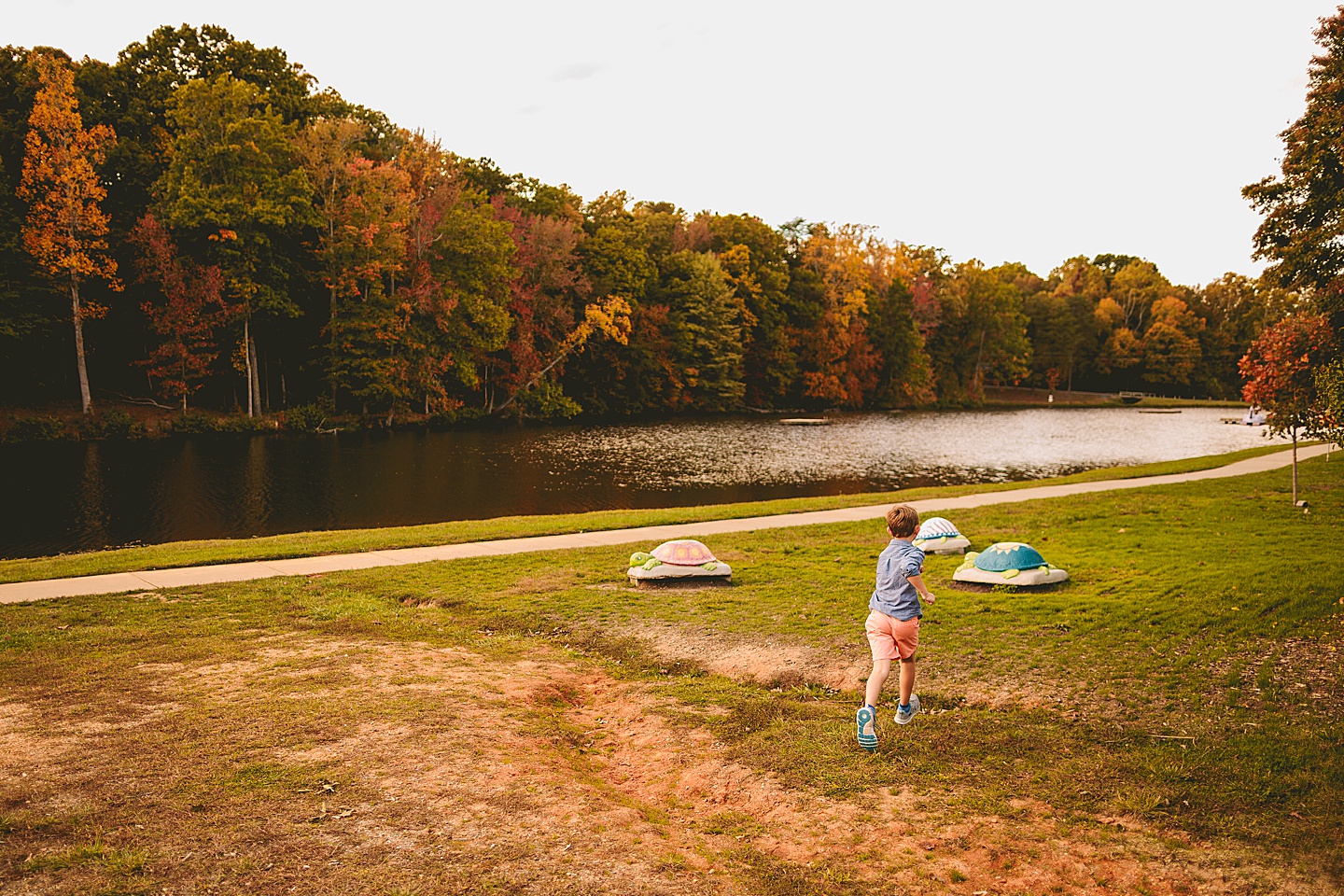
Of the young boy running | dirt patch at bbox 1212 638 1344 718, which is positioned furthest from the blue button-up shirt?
dirt patch at bbox 1212 638 1344 718

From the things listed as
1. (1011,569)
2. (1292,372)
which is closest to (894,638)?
(1011,569)

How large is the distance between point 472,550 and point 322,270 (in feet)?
142

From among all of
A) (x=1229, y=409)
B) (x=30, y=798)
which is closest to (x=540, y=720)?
(x=30, y=798)

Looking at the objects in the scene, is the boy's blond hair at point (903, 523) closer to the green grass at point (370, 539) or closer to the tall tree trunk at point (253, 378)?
the green grass at point (370, 539)

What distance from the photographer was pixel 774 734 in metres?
6.55

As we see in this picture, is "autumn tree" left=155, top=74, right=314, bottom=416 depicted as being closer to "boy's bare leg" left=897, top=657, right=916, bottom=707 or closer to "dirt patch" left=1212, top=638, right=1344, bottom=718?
"boy's bare leg" left=897, top=657, right=916, bottom=707

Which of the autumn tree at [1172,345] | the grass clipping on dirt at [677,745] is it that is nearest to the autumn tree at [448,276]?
the grass clipping on dirt at [677,745]

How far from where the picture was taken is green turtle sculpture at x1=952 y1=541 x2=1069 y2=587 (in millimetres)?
11359

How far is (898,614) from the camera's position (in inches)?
253

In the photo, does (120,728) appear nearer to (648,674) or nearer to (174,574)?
(648,674)

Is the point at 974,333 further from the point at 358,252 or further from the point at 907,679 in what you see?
the point at 907,679

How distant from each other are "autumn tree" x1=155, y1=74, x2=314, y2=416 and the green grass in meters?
33.9

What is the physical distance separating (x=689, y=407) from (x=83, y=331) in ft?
152

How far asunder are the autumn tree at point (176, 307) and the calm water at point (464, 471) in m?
6.50
